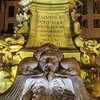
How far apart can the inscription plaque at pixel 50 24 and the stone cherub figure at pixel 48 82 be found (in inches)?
40.5

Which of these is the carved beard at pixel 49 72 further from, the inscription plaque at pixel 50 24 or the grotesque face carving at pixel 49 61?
the inscription plaque at pixel 50 24

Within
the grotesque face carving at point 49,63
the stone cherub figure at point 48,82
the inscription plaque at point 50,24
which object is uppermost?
the inscription plaque at point 50,24

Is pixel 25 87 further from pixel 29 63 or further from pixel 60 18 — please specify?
pixel 60 18

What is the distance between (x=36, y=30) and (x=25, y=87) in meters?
1.36

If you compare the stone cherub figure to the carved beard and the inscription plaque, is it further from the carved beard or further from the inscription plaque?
the inscription plaque

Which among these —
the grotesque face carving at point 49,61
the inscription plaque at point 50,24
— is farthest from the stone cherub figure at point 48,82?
the inscription plaque at point 50,24

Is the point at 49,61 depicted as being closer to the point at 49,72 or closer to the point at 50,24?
the point at 49,72

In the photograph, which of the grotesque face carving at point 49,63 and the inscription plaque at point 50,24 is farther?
the inscription plaque at point 50,24

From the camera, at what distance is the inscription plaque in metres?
4.92

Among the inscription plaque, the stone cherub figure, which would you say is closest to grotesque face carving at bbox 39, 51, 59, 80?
the stone cherub figure

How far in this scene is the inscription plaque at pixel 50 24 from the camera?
4.92 meters

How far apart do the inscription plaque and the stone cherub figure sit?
3.37ft

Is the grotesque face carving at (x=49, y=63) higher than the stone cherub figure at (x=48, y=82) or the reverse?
higher

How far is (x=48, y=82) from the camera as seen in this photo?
3830 millimetres
